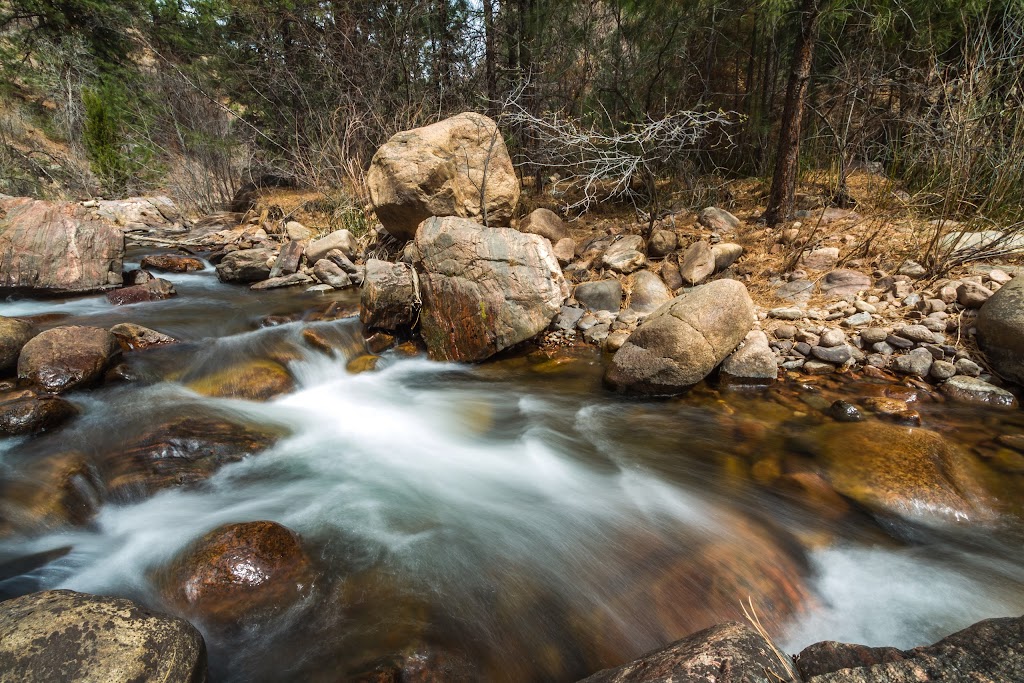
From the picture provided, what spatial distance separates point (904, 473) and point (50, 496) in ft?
16.1

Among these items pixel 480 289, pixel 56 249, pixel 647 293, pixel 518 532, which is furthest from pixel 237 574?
pixel 56 249

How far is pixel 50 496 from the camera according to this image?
2.73 m

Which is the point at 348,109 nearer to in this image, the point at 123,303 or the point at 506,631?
the point at 123,303

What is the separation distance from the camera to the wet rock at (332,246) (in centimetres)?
713

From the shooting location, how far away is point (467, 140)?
6.61 metres

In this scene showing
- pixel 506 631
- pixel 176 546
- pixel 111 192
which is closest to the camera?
pixel 506 631

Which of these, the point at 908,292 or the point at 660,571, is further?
the point at 908,292

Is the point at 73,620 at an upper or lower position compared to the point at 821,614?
upper

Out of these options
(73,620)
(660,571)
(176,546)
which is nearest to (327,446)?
(176,546)

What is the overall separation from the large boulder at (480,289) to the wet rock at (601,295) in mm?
655

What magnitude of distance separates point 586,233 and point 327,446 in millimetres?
4608

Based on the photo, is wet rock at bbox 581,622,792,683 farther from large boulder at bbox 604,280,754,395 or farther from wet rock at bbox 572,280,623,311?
wet rock at bbox 572,280,623,311

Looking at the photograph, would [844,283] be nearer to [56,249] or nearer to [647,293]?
[647,293]

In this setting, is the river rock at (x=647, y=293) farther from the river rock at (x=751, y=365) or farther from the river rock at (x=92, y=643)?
the river rock at (x=92, y=643)
